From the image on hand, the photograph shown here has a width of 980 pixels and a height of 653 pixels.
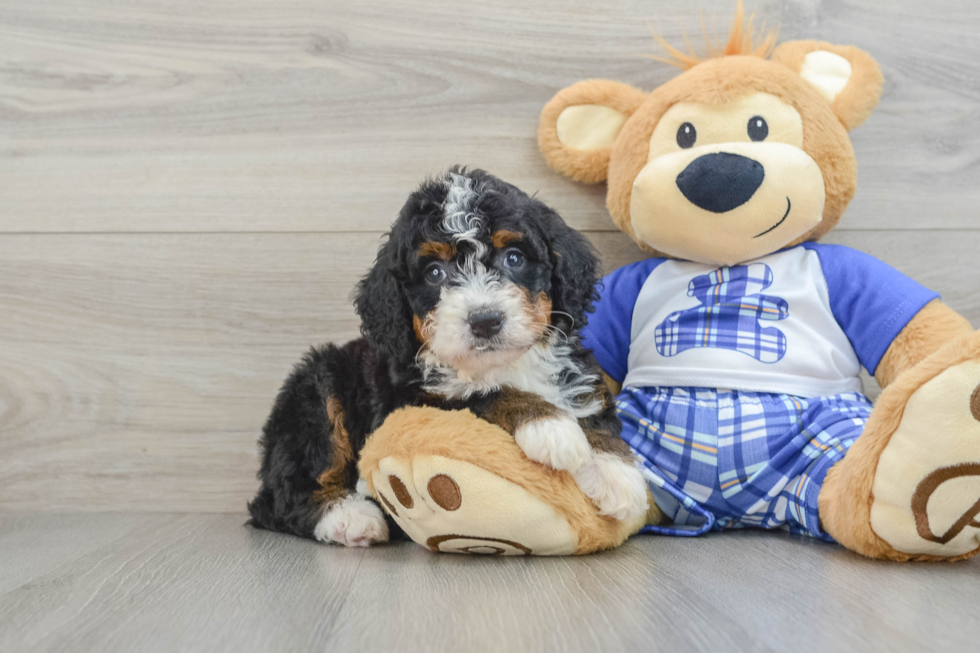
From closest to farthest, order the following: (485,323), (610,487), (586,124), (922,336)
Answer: (485,323) < (610,487) < (922,336) < (586,124)

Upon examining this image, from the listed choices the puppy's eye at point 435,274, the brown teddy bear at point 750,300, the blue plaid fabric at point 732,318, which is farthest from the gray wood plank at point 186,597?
the blue plaid fabric at point 732,318

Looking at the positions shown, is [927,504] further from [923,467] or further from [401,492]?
[401,492]

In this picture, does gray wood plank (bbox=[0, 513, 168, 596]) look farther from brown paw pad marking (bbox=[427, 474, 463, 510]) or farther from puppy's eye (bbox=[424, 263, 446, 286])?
puppy's eye (bbox=[424, 263, 446, 286])

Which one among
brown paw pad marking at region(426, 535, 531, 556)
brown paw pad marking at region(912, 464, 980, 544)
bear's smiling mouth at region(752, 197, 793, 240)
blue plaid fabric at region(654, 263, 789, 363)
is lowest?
brown paw pad marking at region(426, 535, 531, 556)

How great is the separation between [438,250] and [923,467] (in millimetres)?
1004

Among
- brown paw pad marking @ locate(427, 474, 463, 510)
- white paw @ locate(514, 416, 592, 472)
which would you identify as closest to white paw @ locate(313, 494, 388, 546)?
brown paw pad marking @ locate(427, 474, 463, 510)

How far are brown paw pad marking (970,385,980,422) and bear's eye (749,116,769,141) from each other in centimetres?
84

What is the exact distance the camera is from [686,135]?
1844 millimetres

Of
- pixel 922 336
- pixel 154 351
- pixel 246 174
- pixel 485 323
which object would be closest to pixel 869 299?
pixel 922 336

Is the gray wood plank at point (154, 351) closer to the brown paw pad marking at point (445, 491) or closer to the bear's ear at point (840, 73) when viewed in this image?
the bear's ear at point (840, 73)

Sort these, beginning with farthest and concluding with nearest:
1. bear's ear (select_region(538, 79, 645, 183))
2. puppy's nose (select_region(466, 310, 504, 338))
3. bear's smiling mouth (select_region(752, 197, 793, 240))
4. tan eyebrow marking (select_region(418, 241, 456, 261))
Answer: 1. bear's ear (select_region(538, 79, 645, 183))
2. bear's smiling mouth (select_region(752, 197, 793, 240))
3. tan eyebrow marking (select_region(418, 241, 456, 261))
4. puppy's nose (select_region(466, 310, 504, 338))

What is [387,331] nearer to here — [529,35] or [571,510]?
[571,510]

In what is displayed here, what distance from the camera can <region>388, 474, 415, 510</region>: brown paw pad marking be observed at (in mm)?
1475

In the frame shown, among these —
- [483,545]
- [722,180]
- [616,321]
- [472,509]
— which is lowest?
[483,545]
